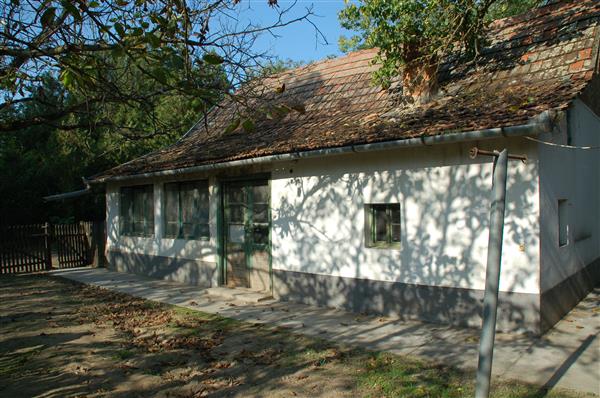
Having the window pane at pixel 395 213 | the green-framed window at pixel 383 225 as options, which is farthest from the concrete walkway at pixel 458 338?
the window pane at pixel 395 213

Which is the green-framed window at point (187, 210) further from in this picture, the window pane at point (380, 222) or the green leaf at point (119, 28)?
the green leaf at point (119, 28)

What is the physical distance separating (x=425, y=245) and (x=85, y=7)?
18.1 feet

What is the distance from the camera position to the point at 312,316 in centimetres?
826

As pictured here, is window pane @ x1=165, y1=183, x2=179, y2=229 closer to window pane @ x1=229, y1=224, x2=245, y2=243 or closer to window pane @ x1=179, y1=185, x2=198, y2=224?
window pane @ x1=179, y1=185, x2=198, y2=224

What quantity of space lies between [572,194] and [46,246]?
15094 millimetres

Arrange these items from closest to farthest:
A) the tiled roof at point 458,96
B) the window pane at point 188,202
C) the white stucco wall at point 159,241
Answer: the tiled roof at point 458,96
the white stucco wall at point 159,241
the window pane at point 188,202

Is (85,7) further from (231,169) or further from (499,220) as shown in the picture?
(231,169)

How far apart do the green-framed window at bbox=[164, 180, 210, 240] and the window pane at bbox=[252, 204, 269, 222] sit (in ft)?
5.48

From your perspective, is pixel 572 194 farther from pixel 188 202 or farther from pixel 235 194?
pixel 188 202

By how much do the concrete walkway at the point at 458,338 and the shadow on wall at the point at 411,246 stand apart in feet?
1.05

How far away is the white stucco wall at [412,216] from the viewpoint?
22.3 feet

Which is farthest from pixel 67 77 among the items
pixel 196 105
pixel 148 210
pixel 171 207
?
pixel 148 210

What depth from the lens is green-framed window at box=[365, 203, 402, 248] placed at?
816 cm

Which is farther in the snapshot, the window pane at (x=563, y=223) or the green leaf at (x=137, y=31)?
the window pane at (x=563, y=223)
